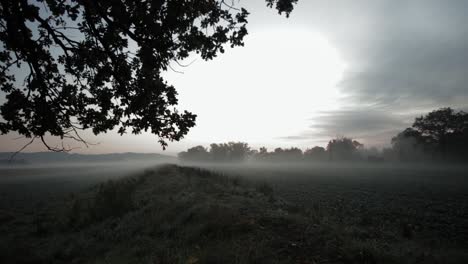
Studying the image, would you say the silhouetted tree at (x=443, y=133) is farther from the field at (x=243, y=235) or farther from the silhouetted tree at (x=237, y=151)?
the silhouetted tree at (x=237, y=151)

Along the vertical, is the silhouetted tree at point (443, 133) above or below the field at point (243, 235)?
above

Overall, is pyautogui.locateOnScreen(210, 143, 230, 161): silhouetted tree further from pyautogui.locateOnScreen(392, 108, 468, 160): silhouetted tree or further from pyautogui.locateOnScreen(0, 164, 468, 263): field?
pyautogui.locateOnScreen(0, 164, 468, 263): field

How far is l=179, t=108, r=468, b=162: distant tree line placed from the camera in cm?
6356

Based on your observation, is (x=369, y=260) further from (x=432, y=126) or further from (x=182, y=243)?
(x=432, y=126)

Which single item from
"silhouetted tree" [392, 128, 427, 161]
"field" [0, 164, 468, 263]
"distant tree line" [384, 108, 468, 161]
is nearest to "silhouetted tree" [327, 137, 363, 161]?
"silhouetted tree" [392, 128, 427, 161]

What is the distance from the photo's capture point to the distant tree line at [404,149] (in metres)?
63.6

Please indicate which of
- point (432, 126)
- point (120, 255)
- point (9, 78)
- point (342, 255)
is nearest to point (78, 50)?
point (9, 78)

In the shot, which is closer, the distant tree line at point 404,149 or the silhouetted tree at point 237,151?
the distant tree line at point 404,149

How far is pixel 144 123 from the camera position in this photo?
627 centimetres

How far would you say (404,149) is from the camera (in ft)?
304

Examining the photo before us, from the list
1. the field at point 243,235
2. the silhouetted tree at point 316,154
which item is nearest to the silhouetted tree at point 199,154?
the silhouetted tree at point 316,154

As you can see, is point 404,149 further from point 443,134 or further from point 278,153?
point 278,153

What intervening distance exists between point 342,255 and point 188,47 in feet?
22.4

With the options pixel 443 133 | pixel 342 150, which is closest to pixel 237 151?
pixel 342 150
